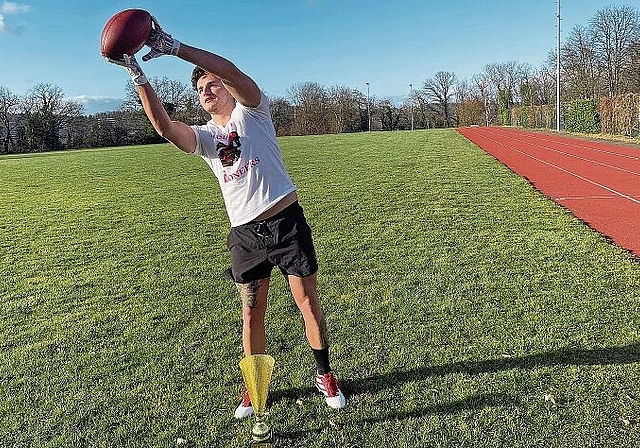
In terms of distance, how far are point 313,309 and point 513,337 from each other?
168 cm

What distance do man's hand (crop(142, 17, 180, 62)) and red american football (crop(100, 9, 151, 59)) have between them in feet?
0.08

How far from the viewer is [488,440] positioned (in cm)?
282

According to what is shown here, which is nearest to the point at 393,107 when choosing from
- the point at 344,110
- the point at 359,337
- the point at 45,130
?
the point at 344,110

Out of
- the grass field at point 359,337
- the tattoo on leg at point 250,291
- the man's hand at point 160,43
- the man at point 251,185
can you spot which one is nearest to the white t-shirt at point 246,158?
the man at point 251,185

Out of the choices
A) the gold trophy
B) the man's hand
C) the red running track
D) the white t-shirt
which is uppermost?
the man's hand

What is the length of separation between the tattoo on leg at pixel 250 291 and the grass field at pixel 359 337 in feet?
1.94

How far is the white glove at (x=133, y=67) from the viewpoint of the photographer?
2.34 metres

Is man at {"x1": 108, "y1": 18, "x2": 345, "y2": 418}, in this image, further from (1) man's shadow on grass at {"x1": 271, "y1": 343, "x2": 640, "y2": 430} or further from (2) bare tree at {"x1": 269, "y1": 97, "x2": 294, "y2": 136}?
(2) bare tree at {"x1": 269, "y1": 97, "x2": 294, "y2": 136}

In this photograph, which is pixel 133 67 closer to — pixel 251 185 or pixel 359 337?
pixel 251 185

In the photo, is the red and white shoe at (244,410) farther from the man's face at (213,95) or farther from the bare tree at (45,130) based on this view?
the bare tree at (45,130)

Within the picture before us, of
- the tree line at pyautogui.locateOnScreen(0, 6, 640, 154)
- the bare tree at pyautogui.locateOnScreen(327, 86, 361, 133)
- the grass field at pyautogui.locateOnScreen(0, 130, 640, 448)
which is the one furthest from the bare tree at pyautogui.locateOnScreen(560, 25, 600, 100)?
the grass field at pyautogui.locateOnScreen(0, 130, 640, 448)

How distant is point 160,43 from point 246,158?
2.53ft

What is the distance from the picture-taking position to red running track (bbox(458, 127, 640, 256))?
7953 mm

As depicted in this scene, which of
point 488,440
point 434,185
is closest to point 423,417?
point 488,440
